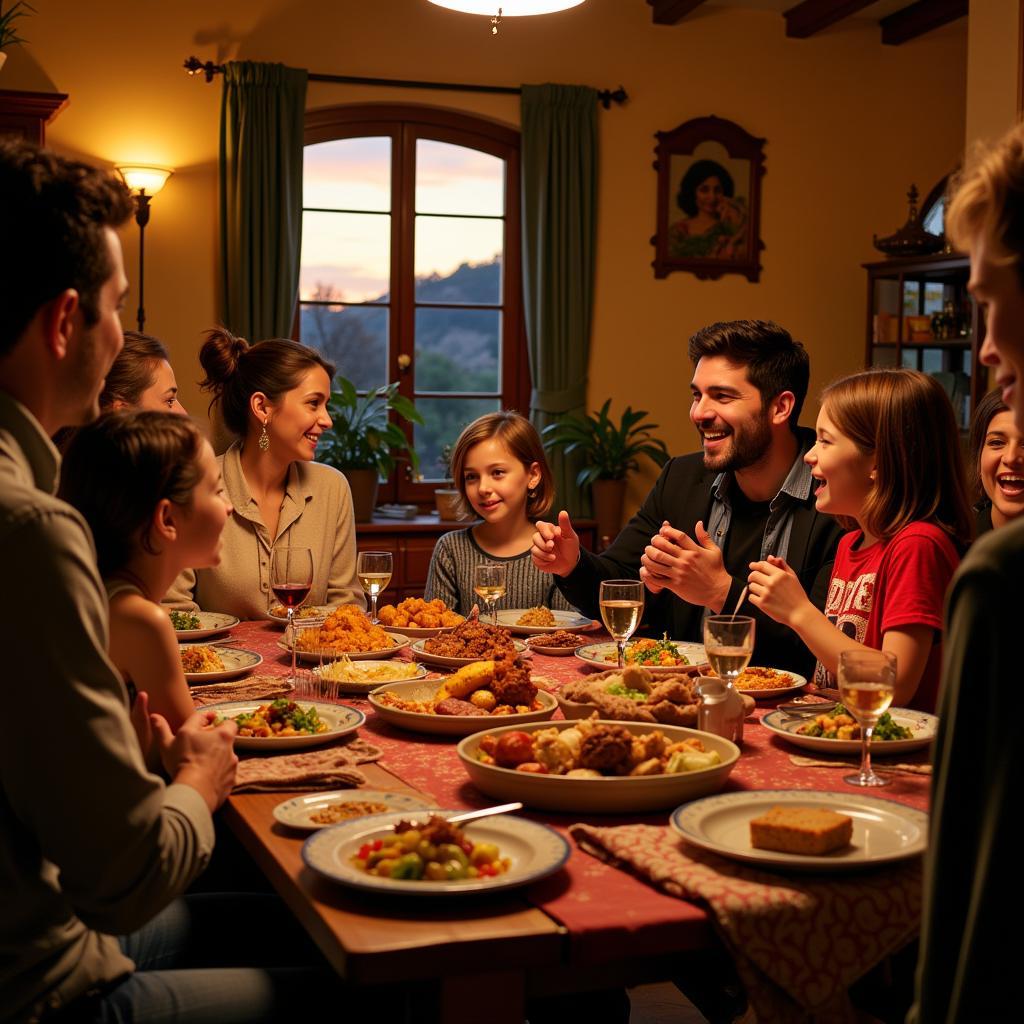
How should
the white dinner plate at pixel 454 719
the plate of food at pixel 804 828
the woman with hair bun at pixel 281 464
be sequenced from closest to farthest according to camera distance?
the plate of food at pixel 804 828 → the white dinner plate at pixel 454 719 → the woman with hair bun at pixel 281 464

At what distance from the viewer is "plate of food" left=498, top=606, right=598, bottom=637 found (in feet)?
9.95

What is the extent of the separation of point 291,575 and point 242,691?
28 centimetres

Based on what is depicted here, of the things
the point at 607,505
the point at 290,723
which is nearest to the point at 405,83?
the point at 607,505

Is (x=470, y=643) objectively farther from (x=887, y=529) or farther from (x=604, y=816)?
(x=604, y=816)

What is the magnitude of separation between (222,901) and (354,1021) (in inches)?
16.3

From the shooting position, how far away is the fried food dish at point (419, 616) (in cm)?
301

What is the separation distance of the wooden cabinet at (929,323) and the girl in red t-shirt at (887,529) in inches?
147

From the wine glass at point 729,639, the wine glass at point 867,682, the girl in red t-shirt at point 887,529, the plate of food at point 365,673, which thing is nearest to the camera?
the wine glass at point 867,682

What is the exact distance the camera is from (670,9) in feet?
21.5

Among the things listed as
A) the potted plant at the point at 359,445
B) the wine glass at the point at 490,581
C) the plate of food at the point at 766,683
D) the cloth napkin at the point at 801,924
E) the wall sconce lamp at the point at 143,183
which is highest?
the wall sconce lamp at the point at 143,183

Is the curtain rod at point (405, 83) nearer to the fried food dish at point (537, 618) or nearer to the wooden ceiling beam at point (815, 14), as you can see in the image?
the wooden ceiling beam at point (815, 14)

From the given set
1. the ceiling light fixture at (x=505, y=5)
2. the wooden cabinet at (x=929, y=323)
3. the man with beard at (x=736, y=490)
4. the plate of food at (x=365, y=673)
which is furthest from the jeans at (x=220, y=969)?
the wooden cabinet at (x=929, y=323)

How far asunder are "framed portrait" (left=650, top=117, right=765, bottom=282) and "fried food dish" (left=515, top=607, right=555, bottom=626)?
4065mm

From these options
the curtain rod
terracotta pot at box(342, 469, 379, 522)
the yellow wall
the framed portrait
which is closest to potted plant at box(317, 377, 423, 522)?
terracotta pot at box(342, 469, 379, 522)
